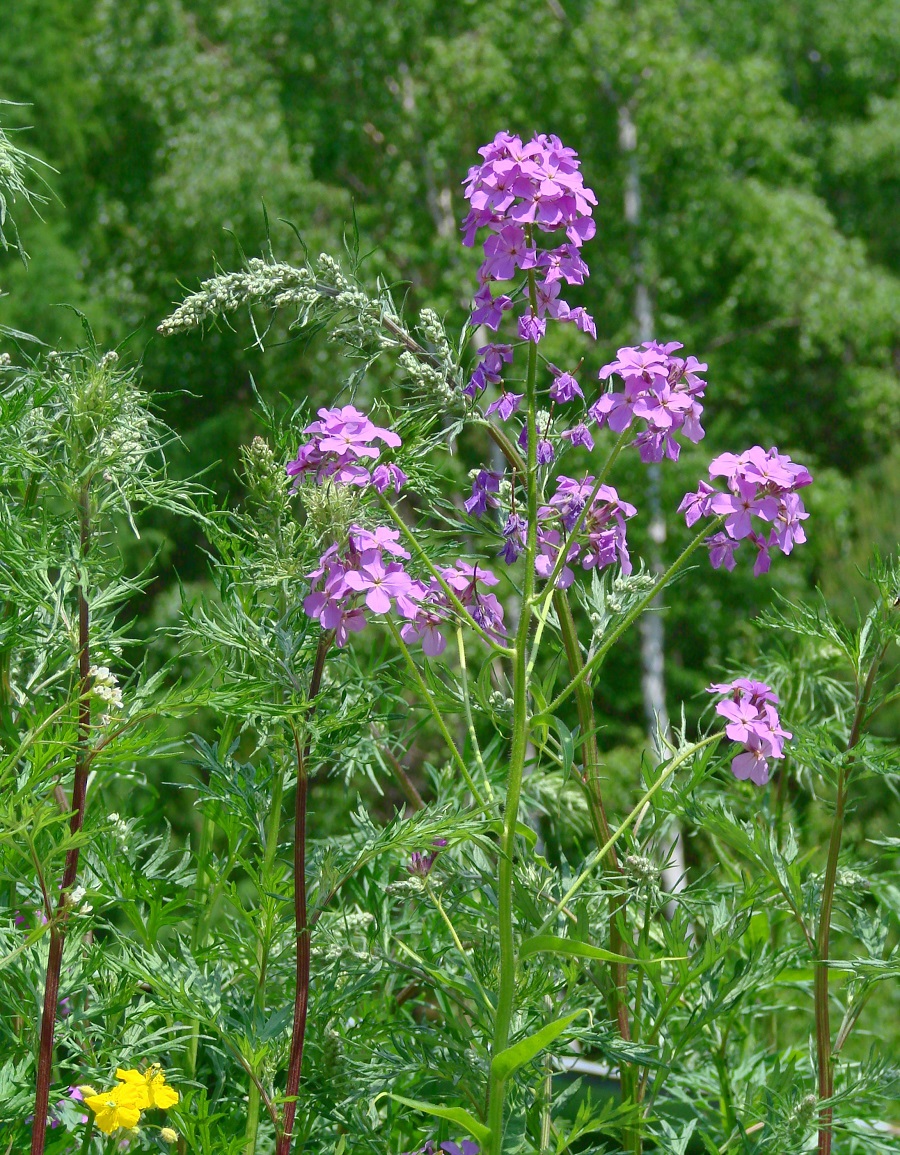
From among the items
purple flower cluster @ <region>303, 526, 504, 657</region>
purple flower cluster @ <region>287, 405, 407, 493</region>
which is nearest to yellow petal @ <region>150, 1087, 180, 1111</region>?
purple flower cluster @ <region>303, 526, 504, 657</region>

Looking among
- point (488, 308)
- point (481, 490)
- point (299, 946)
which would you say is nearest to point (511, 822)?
point (299, 946)

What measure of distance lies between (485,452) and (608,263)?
180cm

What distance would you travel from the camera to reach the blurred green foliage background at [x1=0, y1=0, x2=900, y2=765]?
8.86m

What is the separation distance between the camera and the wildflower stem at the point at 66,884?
A: 0.86 metres

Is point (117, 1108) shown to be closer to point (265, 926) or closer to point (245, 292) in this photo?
point (265, 926)

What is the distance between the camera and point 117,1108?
2.81ft

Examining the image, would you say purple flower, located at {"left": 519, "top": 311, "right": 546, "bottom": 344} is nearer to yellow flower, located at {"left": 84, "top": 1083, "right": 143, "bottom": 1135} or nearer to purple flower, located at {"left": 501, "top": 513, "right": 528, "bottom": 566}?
purple flower, located at {"left": 501, "top": 513, "right": 528, "bottom": 566}

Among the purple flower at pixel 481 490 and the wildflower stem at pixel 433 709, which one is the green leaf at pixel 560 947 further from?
the purple flower at pixel 481 490

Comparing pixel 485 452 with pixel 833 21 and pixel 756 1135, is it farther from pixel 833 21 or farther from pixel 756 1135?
pixel 756 1135

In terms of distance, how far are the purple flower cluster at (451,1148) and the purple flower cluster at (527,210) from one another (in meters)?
0.63

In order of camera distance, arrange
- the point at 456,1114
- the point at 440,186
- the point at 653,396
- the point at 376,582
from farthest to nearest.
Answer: the point at 440,186
the point at 653,396
the point at 376,582
the point at 456,1114

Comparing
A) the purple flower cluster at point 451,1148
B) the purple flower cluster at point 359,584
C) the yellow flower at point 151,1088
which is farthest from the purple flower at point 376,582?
the purple flower cluster at point 451,1148

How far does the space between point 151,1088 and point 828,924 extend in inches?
21.6

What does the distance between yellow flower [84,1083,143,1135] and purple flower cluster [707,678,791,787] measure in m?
0.53
